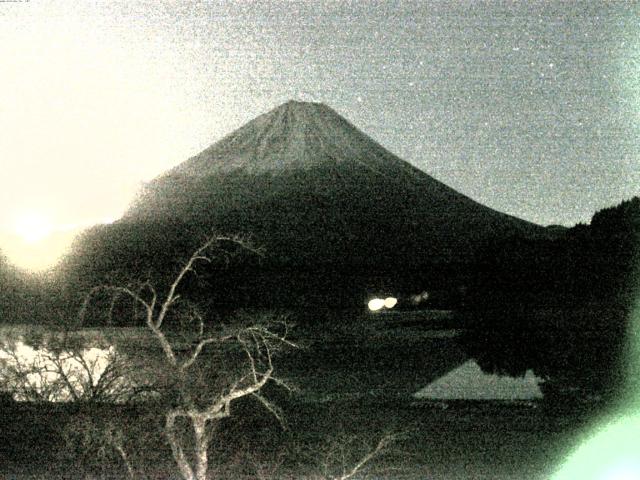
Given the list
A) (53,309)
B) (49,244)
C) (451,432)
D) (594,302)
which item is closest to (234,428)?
(451,432)

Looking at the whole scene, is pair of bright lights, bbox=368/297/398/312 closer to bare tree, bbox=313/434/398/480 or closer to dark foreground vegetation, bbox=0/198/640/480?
dark foreground vegetation, bbox=0/198/640/480

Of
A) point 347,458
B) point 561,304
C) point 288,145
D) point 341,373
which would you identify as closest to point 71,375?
point 347,458

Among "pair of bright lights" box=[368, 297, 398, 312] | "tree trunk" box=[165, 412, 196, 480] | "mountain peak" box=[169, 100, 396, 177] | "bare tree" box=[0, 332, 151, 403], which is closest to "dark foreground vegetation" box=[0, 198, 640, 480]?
"tree trunk" box=[165, 412, 196, 480]

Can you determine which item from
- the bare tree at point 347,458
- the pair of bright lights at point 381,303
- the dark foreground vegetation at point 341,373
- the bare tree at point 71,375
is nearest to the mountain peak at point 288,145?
the dark foreground vegetation at point 341,373

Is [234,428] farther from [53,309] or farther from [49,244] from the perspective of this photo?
[49,244]

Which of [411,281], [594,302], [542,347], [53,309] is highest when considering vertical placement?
[411,281]
